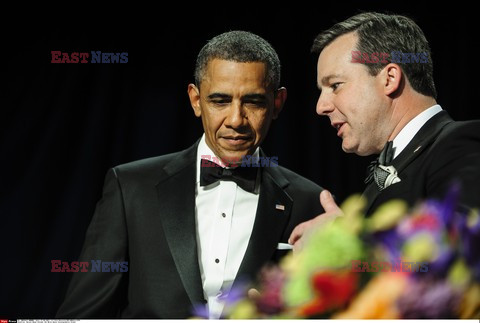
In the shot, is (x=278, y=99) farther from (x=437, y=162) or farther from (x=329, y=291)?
(x=329, y=291)

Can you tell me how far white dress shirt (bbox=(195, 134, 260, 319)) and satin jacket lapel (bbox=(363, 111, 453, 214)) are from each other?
0.59m

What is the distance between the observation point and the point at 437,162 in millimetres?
1347

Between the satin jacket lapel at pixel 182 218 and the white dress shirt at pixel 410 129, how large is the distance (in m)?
0.75

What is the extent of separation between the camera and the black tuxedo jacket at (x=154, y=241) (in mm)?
1915

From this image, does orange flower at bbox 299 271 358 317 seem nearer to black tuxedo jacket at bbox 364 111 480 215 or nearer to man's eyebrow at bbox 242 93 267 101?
black tuxedo jacket at bbox 364 111 480 215

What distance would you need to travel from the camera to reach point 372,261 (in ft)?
2.69

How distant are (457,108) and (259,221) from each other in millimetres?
1595

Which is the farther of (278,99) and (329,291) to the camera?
(278,99)

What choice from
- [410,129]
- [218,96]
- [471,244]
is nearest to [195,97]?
[218,96]

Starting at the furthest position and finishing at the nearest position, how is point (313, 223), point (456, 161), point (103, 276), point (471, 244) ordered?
point (103, 276) → point (456, 161) → point (313, 223) → point (471, 244)

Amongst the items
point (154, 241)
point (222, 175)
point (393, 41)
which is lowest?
point (154, 241)

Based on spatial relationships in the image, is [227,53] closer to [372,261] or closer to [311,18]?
[311,18]

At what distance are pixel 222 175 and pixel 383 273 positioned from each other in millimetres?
1338

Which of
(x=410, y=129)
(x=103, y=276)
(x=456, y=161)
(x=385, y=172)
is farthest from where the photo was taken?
(x=103, y=276)
